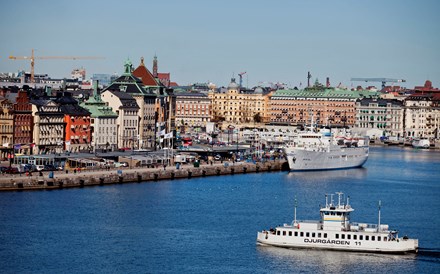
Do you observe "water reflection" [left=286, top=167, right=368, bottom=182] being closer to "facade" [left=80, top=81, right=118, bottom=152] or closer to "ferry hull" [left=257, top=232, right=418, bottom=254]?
"facade" [left=80, top=81, right=118, bottom=152]

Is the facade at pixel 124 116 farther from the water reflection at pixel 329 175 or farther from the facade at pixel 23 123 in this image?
the water reflection at pixel 329 175

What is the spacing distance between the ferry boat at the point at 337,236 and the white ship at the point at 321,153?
5580 centimetres

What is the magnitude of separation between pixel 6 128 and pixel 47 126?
23.8 feet

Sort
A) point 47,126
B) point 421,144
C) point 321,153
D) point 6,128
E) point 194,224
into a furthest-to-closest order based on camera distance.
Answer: point 421,144 < point 321,153 < point 47,126 < point 6,128 < point 194,224

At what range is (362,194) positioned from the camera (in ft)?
296

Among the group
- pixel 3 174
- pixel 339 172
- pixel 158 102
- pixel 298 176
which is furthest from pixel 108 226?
pixel 158 102

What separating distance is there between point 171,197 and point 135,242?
21.2m

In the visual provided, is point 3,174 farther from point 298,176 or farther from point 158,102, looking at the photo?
point 158,102

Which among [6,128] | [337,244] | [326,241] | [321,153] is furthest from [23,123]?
[337,244]

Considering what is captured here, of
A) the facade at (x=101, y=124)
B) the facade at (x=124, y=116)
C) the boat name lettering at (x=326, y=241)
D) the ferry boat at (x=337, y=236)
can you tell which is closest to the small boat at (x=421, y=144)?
the facade at (x=124, y=116)

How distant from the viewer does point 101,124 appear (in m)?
122

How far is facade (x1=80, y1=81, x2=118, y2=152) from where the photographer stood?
395 ft

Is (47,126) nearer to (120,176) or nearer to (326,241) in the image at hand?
(120,176)

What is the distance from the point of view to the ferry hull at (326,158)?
118500 millimetres
